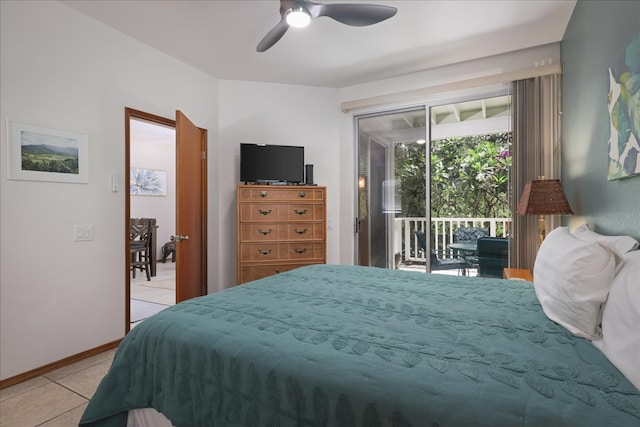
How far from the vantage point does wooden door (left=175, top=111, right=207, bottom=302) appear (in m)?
3.13

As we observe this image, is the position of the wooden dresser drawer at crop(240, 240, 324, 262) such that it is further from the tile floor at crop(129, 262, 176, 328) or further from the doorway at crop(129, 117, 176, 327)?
the doorway at crop(129, 117, 176, 327)

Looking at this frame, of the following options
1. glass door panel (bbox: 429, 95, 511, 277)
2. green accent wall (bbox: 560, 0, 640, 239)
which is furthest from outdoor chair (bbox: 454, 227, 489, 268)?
green accent wall (bbox: 560, 0, 640, 239)

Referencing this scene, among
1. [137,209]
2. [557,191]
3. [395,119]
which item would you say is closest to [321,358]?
[557,191]

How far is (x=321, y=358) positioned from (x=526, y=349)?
2.06ft

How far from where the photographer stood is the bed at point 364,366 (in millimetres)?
814

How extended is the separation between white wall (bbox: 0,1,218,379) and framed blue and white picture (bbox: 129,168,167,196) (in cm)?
432

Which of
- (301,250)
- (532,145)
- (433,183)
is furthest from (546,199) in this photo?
(301,250)

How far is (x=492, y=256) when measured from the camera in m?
3.56

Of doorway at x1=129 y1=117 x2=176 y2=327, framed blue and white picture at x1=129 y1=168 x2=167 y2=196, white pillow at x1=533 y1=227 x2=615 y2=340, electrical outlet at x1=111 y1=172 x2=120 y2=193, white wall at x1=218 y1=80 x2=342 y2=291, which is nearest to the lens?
white pillow at x1=533 y1=227 x2=615 y2=340

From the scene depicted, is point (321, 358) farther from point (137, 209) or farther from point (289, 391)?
point (137, 209)

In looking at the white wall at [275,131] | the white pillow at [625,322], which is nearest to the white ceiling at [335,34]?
the white wall at [275,131]

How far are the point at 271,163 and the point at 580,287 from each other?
10.8 ft

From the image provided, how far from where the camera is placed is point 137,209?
23.2ft

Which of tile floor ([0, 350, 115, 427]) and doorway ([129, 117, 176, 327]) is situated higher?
doorway ([129, 117, 176, 327])
